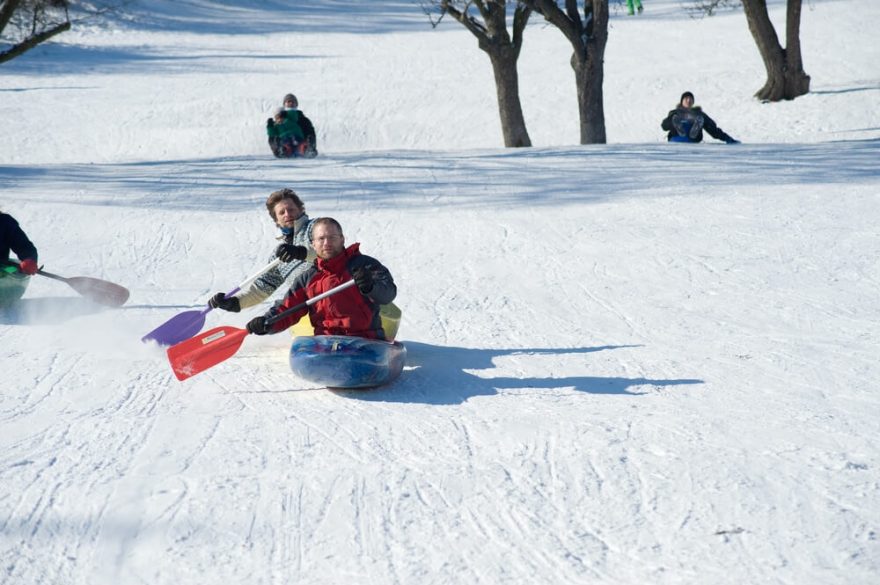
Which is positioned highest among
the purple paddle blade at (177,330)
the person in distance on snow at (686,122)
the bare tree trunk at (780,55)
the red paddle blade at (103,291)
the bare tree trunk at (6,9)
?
the bare tree trunk at (6,9)

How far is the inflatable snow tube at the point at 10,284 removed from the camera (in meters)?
8.26

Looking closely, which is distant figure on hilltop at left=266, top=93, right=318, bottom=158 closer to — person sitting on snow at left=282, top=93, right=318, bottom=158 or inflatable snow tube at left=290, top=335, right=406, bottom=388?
person sitting on snow at left=282, top=93, right=318, bottom=158

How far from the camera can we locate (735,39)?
2922 cm

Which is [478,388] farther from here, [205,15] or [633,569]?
[205,15]

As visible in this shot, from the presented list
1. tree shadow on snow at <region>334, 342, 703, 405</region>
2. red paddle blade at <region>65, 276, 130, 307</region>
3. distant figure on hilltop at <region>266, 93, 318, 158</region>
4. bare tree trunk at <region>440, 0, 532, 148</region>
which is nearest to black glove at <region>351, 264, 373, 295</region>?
tree shadow on snow at <region>334, 342, 703, 405</region>

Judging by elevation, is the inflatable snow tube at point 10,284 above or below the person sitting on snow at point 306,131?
below

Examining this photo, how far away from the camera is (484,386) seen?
6191 mm

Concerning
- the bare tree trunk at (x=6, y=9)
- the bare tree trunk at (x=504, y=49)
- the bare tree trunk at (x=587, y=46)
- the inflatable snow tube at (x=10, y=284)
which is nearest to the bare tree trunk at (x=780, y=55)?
the bare tree trunk at (x=587, y=46)

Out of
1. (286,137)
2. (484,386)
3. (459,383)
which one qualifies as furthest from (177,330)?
(286,137)

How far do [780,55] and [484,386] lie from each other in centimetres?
1761

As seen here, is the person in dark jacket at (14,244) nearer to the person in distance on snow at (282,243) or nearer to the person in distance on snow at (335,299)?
the person in distance on snow at (282,243)

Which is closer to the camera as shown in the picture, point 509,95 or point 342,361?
point 342,361

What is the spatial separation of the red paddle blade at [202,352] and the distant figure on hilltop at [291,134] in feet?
34.3

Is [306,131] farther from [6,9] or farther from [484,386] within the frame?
[484,386]
